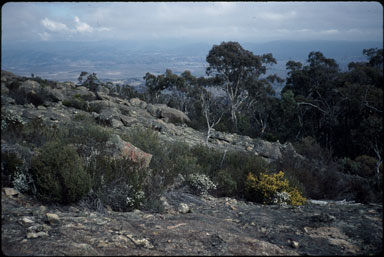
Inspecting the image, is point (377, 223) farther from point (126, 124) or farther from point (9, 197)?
point (126, 124)

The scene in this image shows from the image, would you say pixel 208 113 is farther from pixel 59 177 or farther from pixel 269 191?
pixel 59 177

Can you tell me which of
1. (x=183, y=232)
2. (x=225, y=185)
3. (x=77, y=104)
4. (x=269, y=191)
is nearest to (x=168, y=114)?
(x=77, y=104)

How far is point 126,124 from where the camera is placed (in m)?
12.9

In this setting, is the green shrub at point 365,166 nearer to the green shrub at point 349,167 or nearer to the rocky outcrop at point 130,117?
the green shrub at point 349,167

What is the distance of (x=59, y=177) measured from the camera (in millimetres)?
3990

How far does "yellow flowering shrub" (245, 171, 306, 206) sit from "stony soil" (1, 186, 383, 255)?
1013mm

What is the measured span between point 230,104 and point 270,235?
20094mm

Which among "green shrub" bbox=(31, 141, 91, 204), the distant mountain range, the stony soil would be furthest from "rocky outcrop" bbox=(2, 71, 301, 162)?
"green shrub" bbox=(31, 141, 91, 204)

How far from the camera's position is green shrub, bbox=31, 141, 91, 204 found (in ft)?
12.4

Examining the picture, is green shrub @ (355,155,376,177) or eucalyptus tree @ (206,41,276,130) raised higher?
eucalyptus tree @ (206,41,276,130)

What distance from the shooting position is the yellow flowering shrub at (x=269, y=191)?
17.4 ft

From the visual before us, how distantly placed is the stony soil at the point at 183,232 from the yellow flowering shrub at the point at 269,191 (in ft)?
3.32

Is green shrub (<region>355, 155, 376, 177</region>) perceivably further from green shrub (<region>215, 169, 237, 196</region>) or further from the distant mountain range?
the distant mountain range

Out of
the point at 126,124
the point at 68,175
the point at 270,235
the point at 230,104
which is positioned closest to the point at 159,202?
the point at 68,175
